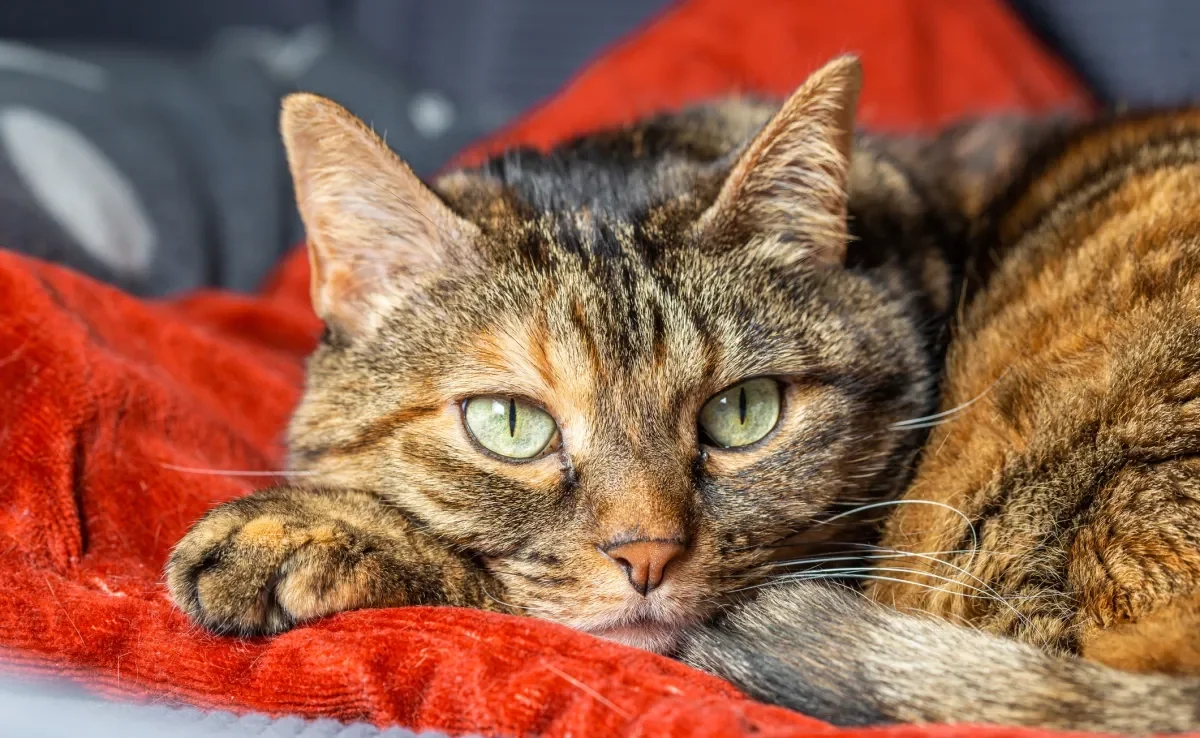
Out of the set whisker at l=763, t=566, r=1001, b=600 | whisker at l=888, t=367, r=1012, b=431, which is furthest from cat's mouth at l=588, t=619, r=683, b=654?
whisker at l=888, t=367, r=1012, b=431

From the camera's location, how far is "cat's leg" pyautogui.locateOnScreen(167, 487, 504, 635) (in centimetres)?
98

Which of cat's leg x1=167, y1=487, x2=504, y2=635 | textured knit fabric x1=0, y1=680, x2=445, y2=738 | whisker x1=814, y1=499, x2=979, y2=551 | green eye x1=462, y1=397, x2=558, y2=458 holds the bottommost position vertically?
textured knit fabric x1=0, y1=680, x2=445, y2=738

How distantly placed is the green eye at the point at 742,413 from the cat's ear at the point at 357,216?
355mm

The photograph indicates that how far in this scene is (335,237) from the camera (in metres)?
1.25

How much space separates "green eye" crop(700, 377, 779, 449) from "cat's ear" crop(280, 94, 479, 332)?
0.36 meters

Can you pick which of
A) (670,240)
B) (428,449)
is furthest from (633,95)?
(428,449)

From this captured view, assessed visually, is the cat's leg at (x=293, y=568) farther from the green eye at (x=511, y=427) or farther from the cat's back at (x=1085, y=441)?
the cat's back at (x=1085, y=441)

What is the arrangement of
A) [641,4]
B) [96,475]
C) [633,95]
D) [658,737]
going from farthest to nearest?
[641,4] < [633,95] < [96,475] < [658,737]

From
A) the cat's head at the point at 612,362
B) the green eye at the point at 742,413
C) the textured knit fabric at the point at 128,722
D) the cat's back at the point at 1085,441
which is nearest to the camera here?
the textured knit fabric at the point at 128,722

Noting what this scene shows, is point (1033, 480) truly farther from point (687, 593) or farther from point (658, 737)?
point (658, 737)

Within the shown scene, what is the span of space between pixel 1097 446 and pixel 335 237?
0.91 m

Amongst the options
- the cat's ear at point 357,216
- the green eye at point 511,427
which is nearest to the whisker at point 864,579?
the green eye at point 511,427

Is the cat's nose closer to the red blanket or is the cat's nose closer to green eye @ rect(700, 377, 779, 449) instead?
the red blanket

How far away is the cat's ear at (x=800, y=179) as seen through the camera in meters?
1.16
